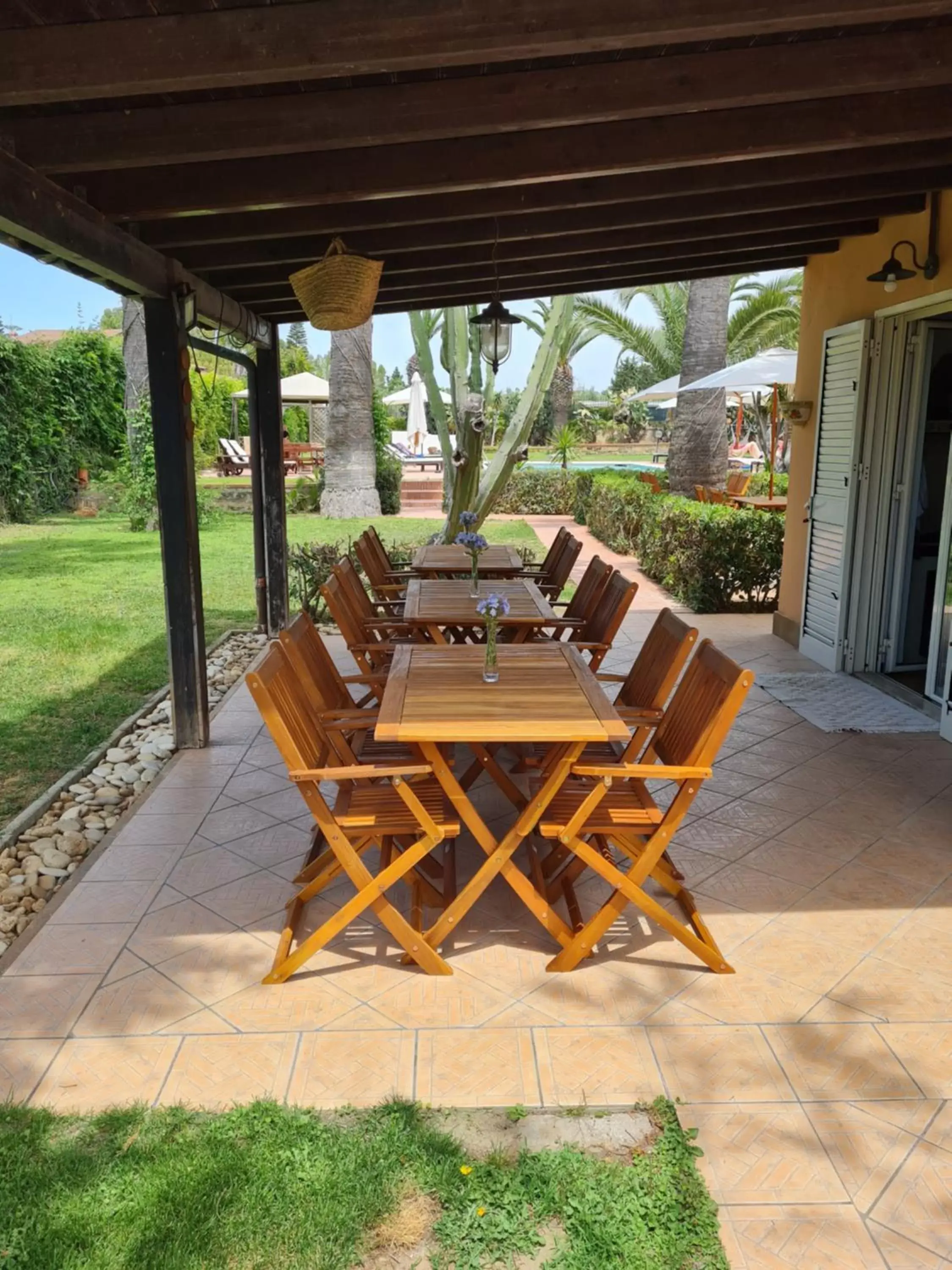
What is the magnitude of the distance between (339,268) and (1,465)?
11378 mm

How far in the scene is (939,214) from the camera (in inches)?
213

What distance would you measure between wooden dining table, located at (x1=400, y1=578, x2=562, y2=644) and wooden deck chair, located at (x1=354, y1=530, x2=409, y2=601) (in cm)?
23

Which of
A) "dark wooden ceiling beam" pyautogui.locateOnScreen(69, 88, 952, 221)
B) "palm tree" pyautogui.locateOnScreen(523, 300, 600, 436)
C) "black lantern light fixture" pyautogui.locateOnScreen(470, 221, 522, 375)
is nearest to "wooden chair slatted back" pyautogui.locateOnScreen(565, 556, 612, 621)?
"black lantern light fixture" pyautogui.locateOnScreen(470, 221, 522, 375)

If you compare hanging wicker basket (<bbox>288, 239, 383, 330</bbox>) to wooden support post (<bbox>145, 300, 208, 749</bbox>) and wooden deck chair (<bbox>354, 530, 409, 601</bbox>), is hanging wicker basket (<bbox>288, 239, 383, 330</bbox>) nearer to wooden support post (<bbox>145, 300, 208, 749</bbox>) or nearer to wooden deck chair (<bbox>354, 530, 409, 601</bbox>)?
wooden support post (<bbox>145, 300, 208, 749</bbox>)

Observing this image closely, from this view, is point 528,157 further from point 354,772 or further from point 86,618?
point 86,618

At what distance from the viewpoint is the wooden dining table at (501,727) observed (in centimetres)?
278

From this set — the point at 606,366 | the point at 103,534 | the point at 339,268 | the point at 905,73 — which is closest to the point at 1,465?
the point at 103,534

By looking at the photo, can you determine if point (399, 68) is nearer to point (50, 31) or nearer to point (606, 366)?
point (50, 31)

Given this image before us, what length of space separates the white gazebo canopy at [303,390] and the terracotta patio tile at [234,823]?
56.8 feet

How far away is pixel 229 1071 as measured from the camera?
2480 millimetres

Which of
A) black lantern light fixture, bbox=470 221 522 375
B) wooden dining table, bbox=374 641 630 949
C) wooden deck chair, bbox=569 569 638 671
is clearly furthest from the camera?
black lantern light fixture, bbox=470 221 522 375

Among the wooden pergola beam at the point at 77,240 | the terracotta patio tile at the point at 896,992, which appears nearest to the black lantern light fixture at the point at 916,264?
the wooden pergola beam at the point at 77,240

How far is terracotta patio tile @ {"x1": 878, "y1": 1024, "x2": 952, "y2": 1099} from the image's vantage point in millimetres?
2438

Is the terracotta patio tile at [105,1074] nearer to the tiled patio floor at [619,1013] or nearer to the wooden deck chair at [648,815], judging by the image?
the tiled patio floor at [619,1013]
